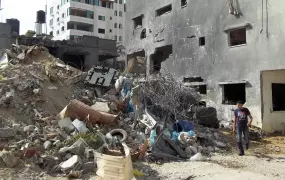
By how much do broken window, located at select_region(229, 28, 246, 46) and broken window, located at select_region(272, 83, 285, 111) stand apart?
2.54m

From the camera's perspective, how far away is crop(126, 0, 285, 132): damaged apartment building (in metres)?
13.2

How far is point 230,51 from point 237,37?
0.86 m

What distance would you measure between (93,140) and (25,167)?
172cm

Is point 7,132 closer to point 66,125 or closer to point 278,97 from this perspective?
point 66,125

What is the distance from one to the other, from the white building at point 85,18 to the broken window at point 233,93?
33.6 meters

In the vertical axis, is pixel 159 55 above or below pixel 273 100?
above

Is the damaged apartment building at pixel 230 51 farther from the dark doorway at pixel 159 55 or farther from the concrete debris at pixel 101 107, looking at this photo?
the concrete debris at pixel 101 107

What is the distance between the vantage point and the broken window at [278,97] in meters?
13.8

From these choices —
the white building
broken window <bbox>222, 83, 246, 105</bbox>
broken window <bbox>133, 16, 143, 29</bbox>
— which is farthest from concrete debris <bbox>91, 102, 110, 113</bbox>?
the white building

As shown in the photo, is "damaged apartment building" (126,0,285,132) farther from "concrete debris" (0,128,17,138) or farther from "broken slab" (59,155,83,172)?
"broken slab" (59,155,83,172)

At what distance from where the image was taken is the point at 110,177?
228 inches

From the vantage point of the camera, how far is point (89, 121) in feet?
29.3

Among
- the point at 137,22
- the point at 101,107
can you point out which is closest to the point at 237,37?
the point at 101,107

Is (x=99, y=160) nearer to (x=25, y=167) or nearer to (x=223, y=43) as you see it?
(x=25, y=167)
